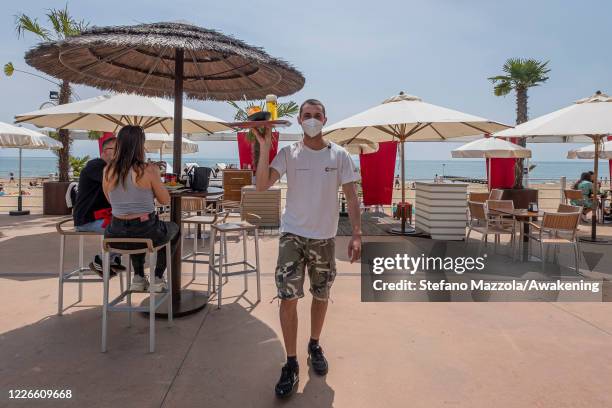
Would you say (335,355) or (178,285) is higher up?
(178,285)

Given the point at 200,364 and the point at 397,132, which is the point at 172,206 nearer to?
the point at 200,364

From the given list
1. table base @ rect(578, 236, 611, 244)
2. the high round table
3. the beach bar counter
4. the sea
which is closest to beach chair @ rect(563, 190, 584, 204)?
table base @ rect(578, 236, 611, 244)

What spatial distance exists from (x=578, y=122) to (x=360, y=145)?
479 centimetres

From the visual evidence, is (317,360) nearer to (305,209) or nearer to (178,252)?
(305,209)

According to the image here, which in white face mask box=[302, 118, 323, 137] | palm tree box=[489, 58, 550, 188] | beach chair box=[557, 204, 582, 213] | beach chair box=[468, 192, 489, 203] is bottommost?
beach chair box=[557, 204, 582, 213]

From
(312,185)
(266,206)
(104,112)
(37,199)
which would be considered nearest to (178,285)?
(312,185)

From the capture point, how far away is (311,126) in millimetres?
2412

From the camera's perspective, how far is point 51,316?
11.2ft

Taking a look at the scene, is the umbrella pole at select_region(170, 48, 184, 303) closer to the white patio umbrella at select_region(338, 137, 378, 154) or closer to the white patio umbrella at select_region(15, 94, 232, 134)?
the white patio umbrella at select_region(15, 94, 232, 134)

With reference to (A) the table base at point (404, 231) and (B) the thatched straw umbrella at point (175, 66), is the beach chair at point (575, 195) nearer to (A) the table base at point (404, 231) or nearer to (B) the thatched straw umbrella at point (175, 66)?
(A) the table base at point (404, 231)

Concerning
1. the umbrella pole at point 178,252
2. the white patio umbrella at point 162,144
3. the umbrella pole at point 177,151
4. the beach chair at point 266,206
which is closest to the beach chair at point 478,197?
the beach chair at point 266,206

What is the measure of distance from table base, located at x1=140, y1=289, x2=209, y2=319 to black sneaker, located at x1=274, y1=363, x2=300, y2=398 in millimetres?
1456

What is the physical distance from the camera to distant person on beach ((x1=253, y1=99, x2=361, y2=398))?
93.7 inches

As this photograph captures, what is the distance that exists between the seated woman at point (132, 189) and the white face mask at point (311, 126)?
3.96 feet
